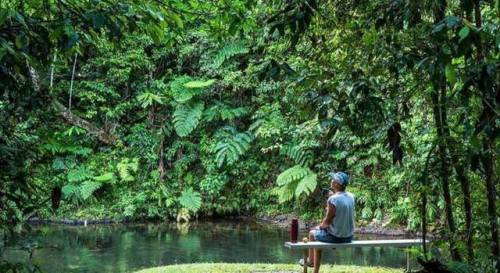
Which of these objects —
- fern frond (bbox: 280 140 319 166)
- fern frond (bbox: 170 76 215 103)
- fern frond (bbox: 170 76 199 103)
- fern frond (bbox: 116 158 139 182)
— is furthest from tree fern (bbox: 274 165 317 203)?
fern frond (bbox: 116 158 139 182)

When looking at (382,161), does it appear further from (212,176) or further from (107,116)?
(107,116)

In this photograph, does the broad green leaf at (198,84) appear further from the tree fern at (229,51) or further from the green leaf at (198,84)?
the tree fern at (229,51)

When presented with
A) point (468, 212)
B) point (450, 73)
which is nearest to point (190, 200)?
point (468, 212)

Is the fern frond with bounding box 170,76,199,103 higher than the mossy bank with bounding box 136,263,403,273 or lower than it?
higher

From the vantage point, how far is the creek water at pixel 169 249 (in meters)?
8.98

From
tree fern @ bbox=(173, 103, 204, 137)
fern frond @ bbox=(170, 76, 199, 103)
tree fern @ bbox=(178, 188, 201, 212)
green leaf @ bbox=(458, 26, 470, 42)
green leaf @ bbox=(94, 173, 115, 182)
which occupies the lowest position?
tree fern @ bbox=(178, 188, 201, 212)

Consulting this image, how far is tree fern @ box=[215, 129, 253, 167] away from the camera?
45.8ft

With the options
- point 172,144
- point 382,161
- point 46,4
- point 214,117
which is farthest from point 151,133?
point 46,4

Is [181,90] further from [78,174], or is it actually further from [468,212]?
[468,212]

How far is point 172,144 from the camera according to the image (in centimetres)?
1534

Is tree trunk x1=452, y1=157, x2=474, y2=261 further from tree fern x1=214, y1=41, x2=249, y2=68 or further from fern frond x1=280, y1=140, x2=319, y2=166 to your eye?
tree fern x1=214, y1=41, x2=249, y2=68

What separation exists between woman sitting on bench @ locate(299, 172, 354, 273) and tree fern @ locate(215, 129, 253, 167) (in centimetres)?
818

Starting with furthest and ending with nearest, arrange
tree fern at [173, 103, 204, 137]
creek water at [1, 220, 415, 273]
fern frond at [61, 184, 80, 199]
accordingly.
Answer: tree fern at [173, 103, 204, 137], fern frond at [61, 184, 80, 199], creek water at [1, 220, 415, 273]

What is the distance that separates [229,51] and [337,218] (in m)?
8.96
